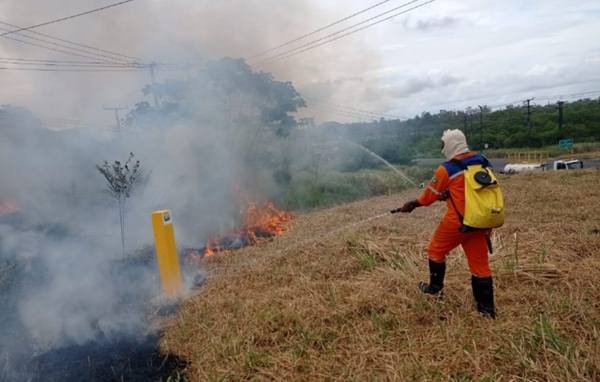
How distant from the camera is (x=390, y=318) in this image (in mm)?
3801

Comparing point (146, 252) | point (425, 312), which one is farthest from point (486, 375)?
point (146, 252)

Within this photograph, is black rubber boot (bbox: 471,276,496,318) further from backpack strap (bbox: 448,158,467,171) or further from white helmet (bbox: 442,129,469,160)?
white helmet (bbox: 442,129,469,160)

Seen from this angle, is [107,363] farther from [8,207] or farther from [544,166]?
[544,166]

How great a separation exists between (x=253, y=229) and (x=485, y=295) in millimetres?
6836

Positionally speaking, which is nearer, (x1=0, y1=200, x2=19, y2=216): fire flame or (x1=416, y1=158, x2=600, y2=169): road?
(x1=0, y1=200, x2=19, y2=216): fire flame

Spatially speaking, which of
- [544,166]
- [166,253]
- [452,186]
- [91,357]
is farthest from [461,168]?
[544,166]

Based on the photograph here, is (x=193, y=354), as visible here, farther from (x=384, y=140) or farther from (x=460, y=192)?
(x=384, y=140)

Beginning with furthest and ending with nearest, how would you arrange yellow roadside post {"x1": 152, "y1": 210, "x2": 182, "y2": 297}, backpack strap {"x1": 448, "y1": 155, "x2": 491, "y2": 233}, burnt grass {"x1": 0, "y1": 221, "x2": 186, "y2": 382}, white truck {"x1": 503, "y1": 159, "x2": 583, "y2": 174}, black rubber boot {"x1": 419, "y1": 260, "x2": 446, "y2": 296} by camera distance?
white truck {"x1": 503, "y1": 159, "x2": 583, "y2": 174}
yellow roadside post {"x1": 152, "y1": 210, "x2": 182, "y2": 297}
black rubber boot {"x1": 419, "y1": 260, "x2": 446, "y2": 296}
burnt grass {"x1": 0, "y1": 221, "x2": 186, "y2": 382}
backpack strap {"x1": 448, "y1": 155, "x2": 491, "y2": 233}

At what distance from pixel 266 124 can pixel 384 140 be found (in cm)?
1119

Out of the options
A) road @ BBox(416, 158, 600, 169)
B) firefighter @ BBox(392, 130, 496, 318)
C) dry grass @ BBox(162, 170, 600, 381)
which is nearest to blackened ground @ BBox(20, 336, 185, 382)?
dry grass @ BBox(162, 170, 600, 381)

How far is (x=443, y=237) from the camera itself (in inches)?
155

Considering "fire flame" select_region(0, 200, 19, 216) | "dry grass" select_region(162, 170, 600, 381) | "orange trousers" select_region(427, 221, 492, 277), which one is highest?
"fire flame" select_region(0, 200, 19, 216)

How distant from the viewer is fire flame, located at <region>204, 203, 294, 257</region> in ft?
28.9

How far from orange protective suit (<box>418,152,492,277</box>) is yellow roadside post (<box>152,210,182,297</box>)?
321 centimetres
